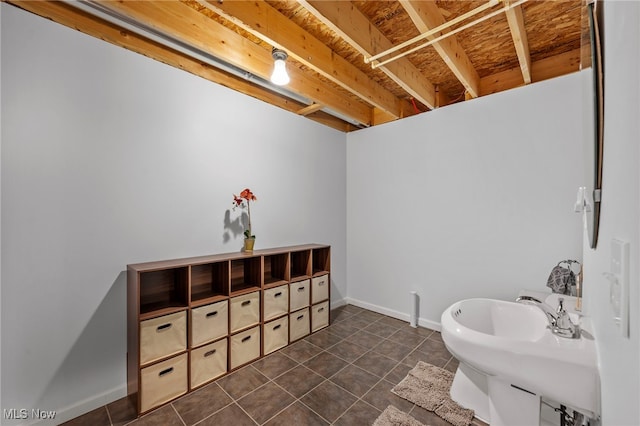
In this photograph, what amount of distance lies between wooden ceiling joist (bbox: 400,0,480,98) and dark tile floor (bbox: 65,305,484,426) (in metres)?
2.65

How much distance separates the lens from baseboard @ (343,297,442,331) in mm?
3020

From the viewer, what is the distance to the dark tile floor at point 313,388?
173cm

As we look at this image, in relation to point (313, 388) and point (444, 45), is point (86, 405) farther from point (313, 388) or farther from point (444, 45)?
point (444, 45)

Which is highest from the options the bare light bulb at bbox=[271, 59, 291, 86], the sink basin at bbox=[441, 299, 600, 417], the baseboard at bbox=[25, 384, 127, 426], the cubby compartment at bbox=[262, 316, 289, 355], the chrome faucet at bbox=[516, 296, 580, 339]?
the bare light bulb at bbox=[271, 59, 291, 86]

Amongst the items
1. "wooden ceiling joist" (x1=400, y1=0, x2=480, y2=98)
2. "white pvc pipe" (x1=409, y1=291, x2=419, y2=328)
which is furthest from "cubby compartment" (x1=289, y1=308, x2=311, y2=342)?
"wooden ceiling joist" (x1=400, y1=0, x2=480, y2=98)

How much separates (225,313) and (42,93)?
6.41ft

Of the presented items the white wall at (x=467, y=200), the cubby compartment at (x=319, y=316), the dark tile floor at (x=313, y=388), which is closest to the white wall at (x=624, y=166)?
the dark tile floor at (x=313, y=388)

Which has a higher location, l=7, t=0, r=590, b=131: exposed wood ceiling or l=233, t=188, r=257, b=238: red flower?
l=7, t=0, r=590, b=131: exposed wood ceiling

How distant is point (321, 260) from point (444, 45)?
2.48m

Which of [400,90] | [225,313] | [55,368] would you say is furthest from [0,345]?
[400,90]

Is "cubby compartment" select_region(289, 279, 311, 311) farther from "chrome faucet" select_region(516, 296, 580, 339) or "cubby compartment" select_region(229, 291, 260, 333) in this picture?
"chrome faucet" select_region(516, 296, 580, 339)

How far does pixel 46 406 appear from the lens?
1.65 metres

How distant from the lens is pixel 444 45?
217cm

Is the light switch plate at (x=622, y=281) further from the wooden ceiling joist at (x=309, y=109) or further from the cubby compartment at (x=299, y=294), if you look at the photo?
the wooden ceiling joist at (x=309, y=109)
